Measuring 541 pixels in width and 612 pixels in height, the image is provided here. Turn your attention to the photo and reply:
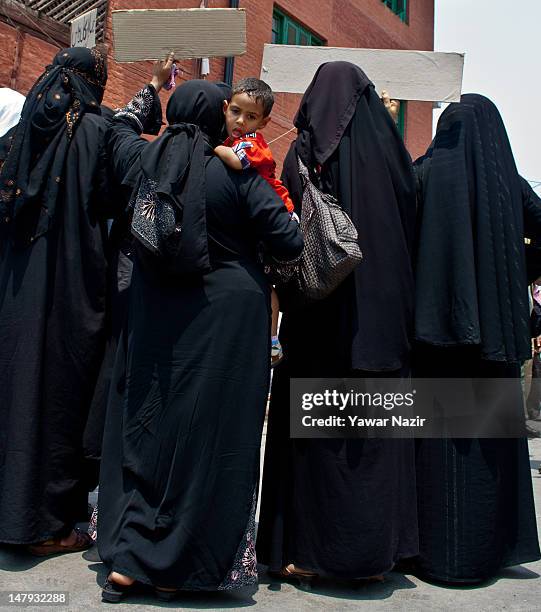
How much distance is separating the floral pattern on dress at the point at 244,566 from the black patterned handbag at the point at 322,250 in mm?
790

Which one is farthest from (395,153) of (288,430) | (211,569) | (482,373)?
(211,569)

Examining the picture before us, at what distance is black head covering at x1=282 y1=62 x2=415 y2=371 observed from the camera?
251 cm

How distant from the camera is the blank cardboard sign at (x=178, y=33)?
2604 mm

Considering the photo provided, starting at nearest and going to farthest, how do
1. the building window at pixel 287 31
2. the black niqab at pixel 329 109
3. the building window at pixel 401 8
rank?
the black niqab at pixel 329 109 → the building window at pixel 287 31 → the building window at pixel 401 8

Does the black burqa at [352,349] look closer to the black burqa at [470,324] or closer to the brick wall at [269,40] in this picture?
the black burqa at [470,324]

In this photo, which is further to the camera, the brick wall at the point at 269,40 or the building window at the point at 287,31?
the building window at the point at 287,31

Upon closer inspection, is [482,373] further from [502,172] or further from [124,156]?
[124,156]

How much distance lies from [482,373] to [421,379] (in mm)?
260

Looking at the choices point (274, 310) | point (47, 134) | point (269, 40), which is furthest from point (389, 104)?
point (269, 40)

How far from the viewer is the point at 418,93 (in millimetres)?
2918

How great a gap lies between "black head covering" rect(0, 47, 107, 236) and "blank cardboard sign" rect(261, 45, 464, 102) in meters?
0.81

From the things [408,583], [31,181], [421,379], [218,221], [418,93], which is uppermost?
[418,93]

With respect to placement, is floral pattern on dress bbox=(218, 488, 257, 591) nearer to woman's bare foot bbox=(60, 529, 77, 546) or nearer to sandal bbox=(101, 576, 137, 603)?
sandal bbox=(101, 576, 137, 603)

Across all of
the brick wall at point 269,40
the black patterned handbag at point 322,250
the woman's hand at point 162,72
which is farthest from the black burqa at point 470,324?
the brick wall at point 269,40
